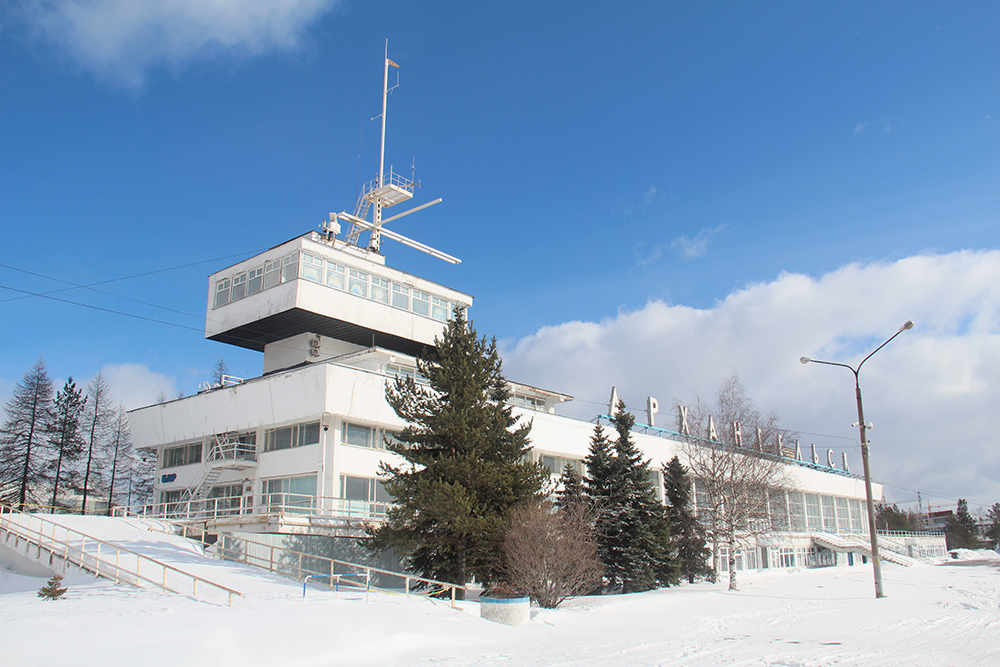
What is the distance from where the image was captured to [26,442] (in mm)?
52281

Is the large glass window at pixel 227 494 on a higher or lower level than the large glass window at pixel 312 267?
lower

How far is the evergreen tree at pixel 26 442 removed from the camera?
2015 inches

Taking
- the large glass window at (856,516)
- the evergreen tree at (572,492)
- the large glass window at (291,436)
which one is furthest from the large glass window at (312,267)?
the large glass window at (856,516)

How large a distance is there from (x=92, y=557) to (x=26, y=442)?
37635mm

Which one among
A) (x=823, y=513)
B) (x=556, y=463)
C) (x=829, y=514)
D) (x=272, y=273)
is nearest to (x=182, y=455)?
(x=272, y=273)

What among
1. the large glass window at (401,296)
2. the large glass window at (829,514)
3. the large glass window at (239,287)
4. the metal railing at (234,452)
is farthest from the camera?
the large glass window at (829,514)

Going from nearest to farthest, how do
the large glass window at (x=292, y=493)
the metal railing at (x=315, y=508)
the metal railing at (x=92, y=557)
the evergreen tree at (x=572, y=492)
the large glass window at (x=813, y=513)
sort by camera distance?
the metal railing at (x=92, y=557)
the evergreen tree at (x=572, y=492)
the metal railing at (x=315, y=508)
the large glass window at (x=292, y=493)
the large glass window at (x=813, y=513)

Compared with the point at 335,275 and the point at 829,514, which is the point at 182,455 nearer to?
the point at 335,275

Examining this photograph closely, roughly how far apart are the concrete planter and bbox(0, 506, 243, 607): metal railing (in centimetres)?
623

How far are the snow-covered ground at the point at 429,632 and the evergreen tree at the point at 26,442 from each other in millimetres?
33618

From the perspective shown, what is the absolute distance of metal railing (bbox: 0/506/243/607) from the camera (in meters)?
19.8

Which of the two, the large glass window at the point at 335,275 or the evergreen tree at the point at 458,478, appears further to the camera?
the large glass window at the point at 335,275

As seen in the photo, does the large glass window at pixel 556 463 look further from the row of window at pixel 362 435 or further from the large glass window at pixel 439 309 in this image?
the row of window at pixel 362 435

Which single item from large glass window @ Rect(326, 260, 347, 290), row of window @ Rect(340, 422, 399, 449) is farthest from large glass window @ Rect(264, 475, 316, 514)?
large glass window @ Rect(326, 260, 347, 290)
